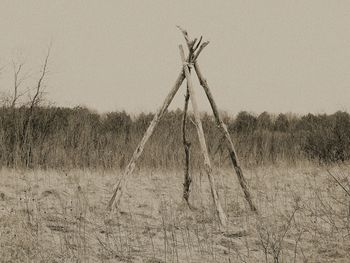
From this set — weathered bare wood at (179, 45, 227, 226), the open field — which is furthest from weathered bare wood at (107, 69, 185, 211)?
the open field

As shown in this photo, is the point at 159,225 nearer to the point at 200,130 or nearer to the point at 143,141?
the point at 143,141

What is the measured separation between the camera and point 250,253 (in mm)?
5211

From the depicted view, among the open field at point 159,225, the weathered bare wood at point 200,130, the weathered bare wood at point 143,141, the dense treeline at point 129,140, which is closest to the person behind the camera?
the open field at point 159,225

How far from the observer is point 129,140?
1300cm

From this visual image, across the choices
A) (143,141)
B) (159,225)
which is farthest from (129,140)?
A: (159,225)

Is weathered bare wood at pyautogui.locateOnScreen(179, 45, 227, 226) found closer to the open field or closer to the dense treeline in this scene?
the open field

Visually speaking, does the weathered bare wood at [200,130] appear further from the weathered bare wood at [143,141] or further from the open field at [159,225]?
the open field at [159,225]

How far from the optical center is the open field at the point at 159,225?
5.02 meters

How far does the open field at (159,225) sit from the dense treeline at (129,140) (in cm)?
182

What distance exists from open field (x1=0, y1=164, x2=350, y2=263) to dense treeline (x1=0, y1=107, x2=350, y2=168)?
1.82 meters

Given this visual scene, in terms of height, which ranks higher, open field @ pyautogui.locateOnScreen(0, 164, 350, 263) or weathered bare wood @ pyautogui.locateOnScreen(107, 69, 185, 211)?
weathered bare wood @ pyautogui.locateOnScreen(107, 69, 185, 211)

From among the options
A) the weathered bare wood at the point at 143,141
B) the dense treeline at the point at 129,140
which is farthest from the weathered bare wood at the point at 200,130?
the dense treeline at the point at 129,140

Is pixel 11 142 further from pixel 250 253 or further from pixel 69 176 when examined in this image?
pixel 250 253

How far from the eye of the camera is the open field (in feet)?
16.5
